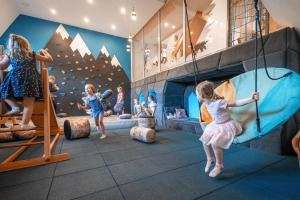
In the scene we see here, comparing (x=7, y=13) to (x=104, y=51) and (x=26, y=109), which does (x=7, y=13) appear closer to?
(x=104, y=51)

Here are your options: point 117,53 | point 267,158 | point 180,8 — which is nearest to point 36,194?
point 267,158

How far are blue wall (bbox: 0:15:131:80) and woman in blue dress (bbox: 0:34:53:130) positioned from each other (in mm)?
5563

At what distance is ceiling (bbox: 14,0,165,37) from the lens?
5.32m

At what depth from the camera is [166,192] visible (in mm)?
1274

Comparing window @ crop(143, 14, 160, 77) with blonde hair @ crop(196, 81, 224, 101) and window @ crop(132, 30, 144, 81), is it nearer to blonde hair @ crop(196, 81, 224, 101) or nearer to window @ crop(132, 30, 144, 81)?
window @ crop(132, 30, 144, 81)

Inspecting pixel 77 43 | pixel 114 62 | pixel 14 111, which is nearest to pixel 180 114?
pixel 14 111

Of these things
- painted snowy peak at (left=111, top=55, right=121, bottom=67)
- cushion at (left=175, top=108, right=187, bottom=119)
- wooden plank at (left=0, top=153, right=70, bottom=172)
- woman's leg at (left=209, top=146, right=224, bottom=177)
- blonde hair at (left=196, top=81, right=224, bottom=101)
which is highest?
painted snowy peak at (left=111, top=55, right=121, bottom=67)

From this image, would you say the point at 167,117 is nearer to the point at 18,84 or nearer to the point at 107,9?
the point at 18,84

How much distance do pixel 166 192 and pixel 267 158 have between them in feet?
5.33

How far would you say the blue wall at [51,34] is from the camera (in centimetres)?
591

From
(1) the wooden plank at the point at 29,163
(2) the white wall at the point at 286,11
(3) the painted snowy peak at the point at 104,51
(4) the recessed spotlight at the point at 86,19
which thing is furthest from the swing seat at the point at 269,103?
(3) the painted snowy peak at the point at 104,51

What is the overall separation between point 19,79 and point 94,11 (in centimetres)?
535

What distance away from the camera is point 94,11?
5.82 m

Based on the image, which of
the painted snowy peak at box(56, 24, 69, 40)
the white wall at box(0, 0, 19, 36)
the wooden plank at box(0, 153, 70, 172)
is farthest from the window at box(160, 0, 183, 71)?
the white wall at box(0, 0, 19, 36)
